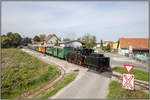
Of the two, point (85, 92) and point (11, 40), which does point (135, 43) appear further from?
point (11, 40)

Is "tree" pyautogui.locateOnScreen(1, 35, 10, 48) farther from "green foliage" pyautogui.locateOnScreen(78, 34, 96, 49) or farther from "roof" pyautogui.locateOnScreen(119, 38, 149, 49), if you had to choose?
"roof" pyautogui.locateOnScreen(119, 38, 149, 49)

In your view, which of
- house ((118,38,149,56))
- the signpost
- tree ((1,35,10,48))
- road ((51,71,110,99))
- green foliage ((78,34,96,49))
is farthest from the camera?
tree ((1,35,10,48))

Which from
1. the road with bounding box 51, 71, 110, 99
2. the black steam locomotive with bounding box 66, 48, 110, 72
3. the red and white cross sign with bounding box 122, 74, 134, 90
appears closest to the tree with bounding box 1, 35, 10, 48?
the black steam locomotive with bounding box 66, 48, 110, 72

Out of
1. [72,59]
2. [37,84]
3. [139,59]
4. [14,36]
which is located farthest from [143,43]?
[14,36]

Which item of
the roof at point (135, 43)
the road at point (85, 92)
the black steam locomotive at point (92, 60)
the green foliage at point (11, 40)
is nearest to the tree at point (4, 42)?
the green foliage at point (11, 40)

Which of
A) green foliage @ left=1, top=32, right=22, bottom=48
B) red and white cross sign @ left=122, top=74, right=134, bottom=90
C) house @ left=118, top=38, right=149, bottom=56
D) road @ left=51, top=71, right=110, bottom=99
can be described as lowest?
road @ left=51, top=71, right=110, bottom=99

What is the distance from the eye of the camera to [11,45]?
217 feet

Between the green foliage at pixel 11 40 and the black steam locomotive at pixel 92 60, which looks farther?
the green foliage at pixel 11 40

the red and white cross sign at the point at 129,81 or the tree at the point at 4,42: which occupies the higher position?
the tree at the point at 4,42

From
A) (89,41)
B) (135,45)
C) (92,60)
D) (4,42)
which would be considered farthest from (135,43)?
(4,42)

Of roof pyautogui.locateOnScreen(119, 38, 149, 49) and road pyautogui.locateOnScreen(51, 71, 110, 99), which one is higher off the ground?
roof pyautogui.locateOnScreen(119, 38, 149, 49)

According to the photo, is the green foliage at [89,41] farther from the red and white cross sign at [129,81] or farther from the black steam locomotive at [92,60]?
the red and white cross sign at [129,81]

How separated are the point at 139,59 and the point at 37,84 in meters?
21.9

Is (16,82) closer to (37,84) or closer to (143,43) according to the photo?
(37,84)
